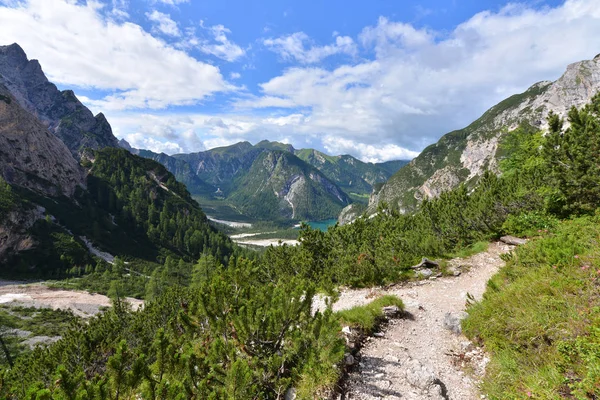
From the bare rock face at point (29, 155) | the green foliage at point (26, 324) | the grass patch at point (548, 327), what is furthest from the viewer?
the bare rock face at point (29, 155)

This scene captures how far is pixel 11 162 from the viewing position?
134625mm

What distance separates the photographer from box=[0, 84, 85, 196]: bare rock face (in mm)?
134750

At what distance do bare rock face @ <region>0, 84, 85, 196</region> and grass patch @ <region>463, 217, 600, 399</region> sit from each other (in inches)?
7327

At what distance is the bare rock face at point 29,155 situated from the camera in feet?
442

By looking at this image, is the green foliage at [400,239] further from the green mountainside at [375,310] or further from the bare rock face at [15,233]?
the bare rock face at [15,233]

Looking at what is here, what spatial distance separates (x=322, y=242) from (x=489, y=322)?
46.3 feet

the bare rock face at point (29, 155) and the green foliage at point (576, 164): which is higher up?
the bare rock face at point (29, 155)

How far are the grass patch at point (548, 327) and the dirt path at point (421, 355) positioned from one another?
2.56 ft

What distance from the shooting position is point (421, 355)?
895 centimetres

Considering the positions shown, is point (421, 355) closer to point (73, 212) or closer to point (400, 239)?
point (400, 239)

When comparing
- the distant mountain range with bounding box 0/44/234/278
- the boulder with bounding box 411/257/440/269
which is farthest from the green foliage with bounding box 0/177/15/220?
the boulder with bounding box 411/257/440/269

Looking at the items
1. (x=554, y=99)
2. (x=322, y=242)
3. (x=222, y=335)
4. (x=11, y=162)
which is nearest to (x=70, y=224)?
(x=11, y=162)

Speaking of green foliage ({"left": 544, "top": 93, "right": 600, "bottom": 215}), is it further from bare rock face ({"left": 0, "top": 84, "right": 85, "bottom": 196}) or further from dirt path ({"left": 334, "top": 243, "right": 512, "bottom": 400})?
bare rock face ({"left": 0, "top": 84, "right": 85, "bottom": 196})

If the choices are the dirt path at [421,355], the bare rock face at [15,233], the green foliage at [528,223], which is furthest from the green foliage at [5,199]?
the green foliage at [528,223]
